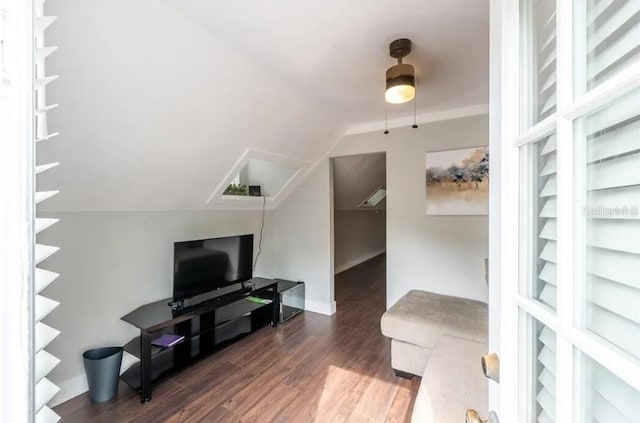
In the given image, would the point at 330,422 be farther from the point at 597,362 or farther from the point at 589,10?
the point at 589,10

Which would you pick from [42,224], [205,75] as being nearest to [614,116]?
[42,224]

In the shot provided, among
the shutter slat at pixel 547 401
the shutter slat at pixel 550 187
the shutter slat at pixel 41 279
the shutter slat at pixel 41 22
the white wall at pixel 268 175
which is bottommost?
the shutter slat at pixel 547 401

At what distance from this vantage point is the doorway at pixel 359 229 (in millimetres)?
4191

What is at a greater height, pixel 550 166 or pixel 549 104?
pixel 549 104

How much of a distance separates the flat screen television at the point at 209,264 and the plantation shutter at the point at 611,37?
264cm

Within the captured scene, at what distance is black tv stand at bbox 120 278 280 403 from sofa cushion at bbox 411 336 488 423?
6.00 feet

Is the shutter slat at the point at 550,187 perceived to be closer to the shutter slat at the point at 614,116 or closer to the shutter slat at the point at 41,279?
the shutter slat at the point at 614,116

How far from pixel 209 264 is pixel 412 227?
217 centimetres

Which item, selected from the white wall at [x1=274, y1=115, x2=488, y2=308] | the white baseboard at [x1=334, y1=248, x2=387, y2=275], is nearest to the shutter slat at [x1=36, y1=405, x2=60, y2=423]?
the white wall at [x1=274, y1=115, x2=488, y2=308]

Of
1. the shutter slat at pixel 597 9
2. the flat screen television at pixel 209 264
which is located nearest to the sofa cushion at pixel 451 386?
the shutter slat at pixel 597 9

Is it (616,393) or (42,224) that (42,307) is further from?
(616,393)

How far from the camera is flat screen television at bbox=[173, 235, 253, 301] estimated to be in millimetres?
2416

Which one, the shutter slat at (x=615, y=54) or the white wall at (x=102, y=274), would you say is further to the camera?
the white wall at (x=102, y=274)

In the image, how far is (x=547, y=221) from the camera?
0.53 metres
